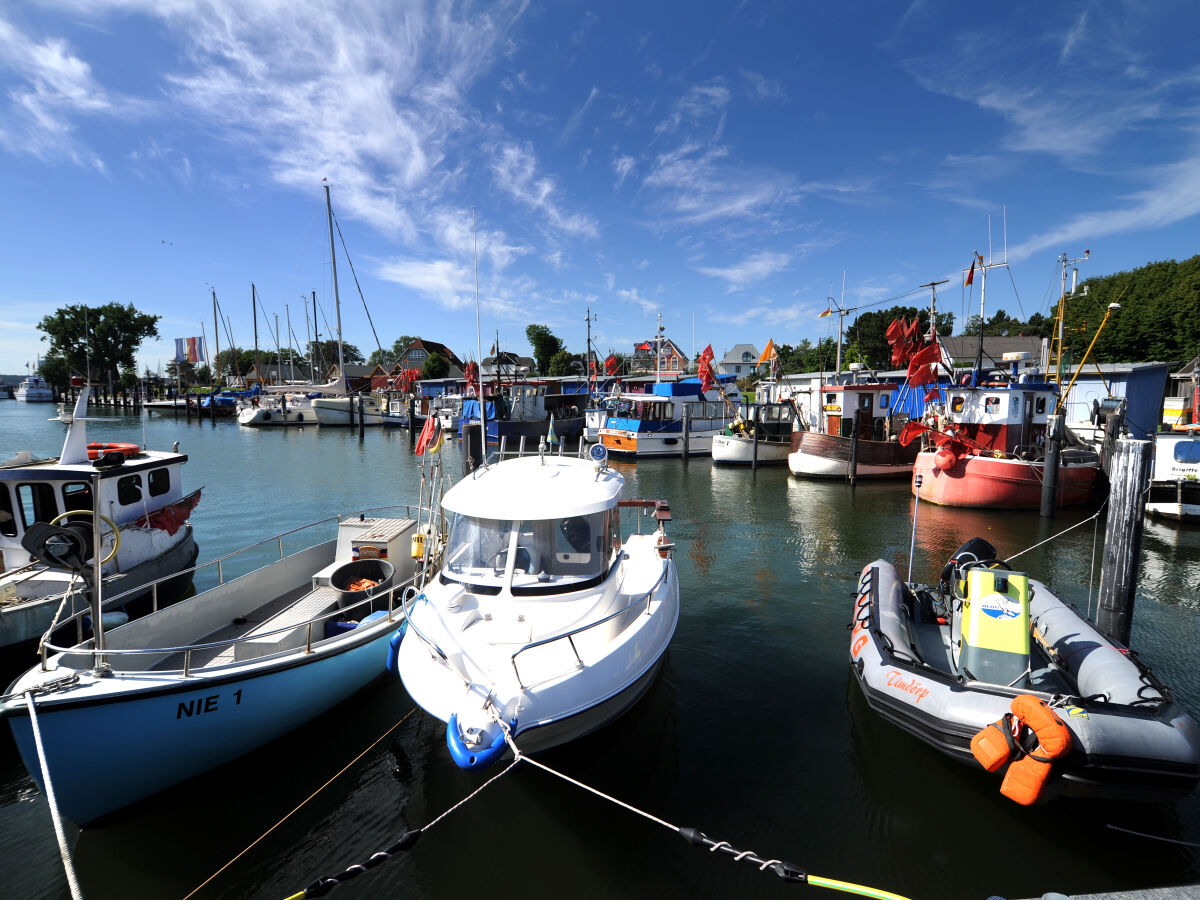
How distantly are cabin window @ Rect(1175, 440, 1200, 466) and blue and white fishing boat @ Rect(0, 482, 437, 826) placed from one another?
20.9 m

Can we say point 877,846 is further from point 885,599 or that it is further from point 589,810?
point 885,599

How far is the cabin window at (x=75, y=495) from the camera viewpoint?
8906 mm

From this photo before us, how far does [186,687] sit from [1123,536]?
1058 centimetres

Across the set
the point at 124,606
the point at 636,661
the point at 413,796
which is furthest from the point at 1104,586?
the point at 124,606

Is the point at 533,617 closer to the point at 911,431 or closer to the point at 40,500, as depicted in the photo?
the point at 40,500

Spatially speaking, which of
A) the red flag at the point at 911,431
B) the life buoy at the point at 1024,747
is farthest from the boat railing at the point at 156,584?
the red flag at the point at 911,431

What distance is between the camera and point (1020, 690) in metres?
5.43

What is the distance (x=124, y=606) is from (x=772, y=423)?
27977 mm

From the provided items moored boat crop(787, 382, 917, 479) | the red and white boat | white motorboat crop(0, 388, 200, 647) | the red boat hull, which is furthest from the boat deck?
moored boat crop(787, 382, 917, 479)

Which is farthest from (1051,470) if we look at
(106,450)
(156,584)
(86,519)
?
(106,450)

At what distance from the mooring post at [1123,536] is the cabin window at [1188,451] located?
13407mm

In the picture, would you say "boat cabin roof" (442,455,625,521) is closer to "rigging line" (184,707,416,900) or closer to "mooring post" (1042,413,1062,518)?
"rigging line" (184,707,416,900)

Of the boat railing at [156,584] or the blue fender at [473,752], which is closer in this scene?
the blue fender at [473,752]

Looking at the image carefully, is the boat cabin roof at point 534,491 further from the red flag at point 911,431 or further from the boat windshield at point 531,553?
the red flag at point 911,431
